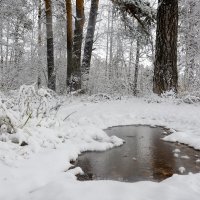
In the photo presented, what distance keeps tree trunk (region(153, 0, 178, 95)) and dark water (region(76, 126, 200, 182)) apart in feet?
12.3

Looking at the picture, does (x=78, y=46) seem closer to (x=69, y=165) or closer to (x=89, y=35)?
(x=89, y=35)

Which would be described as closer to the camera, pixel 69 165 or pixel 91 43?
pixel 69 165

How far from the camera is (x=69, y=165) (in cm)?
373

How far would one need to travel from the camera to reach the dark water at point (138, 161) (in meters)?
3.55

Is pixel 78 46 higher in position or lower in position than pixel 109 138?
higher

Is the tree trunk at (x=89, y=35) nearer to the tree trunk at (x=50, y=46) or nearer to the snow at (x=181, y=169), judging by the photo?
the tree trunk at (x=50, y=46)

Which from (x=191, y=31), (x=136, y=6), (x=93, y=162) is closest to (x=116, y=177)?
(x=93, y=162)

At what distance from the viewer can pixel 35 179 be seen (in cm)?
306

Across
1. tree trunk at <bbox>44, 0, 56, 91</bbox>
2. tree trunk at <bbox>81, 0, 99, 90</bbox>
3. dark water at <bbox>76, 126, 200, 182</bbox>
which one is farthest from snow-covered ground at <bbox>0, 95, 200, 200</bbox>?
tree trunk at <bbox>44, 0, 56, 91</bbox>

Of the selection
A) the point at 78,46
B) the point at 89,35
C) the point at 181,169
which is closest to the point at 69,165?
the point at 181,169

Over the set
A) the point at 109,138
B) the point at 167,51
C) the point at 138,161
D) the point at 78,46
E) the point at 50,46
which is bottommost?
the point at 138,161

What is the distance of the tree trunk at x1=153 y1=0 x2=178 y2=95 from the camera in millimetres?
8836

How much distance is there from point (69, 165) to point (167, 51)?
6047 millimetres

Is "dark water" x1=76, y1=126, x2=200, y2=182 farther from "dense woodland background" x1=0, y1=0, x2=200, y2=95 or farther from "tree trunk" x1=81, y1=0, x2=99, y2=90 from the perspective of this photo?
"tree trunk" x1=81, y1=0, x2=99, y2=90
